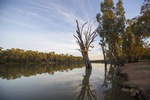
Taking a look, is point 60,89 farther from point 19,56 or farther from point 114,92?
point 19,56

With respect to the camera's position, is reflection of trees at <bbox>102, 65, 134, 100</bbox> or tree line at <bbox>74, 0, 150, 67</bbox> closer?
reflection of trees at <bbox>102, 65, 134, 100</bbox>

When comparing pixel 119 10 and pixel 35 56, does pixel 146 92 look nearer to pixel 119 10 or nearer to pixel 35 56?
pixel 119 10

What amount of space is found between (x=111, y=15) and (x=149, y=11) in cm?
987

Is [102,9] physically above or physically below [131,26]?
above

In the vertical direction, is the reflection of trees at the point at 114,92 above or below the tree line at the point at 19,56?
below

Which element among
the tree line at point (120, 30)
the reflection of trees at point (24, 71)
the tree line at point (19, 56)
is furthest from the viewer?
the tree line at point (19, 56)

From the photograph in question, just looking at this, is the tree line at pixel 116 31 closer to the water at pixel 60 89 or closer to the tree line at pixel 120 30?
the tree line at pixel 120 30

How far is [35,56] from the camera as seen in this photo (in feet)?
383

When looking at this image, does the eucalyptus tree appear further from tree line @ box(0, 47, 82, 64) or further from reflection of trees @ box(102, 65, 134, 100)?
tree line @ box(0, 47, 82, 64)

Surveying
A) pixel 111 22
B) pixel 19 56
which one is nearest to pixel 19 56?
pixel 19 56

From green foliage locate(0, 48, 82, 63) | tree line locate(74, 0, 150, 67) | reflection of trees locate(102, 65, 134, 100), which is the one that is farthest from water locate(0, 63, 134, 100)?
green foliage locate(0, 48, 82, 63)

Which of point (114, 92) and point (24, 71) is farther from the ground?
point (24, 71)

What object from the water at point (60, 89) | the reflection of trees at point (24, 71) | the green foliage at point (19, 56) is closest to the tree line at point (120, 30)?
the reflection of trees at point (24, 71)

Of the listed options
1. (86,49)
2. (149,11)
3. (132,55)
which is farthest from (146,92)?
(132,55)
